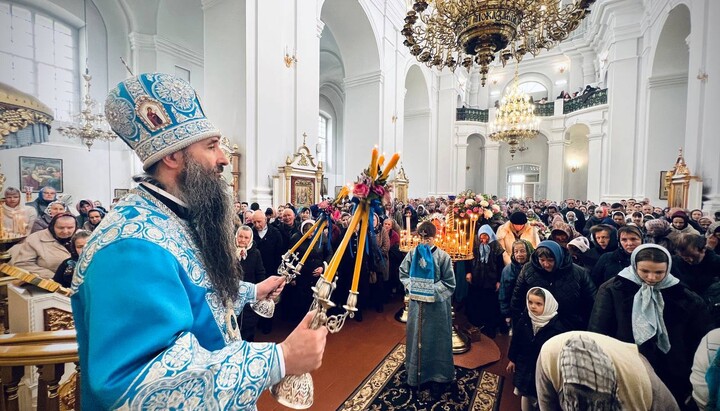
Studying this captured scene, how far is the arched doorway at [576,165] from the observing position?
20.4 meters

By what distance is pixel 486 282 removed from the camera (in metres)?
4.45

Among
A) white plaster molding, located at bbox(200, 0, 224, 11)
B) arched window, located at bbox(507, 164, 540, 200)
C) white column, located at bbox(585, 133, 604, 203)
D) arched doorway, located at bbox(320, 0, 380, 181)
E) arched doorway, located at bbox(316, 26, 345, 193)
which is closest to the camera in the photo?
white plaster molding, located at bbox(200, 0, 224, 11)

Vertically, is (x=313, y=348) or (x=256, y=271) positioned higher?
(x=313, y=348)

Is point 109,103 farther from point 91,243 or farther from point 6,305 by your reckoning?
point 6,305

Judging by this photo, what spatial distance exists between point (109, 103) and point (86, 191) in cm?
1231

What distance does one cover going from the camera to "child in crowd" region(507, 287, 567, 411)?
8.14 feet

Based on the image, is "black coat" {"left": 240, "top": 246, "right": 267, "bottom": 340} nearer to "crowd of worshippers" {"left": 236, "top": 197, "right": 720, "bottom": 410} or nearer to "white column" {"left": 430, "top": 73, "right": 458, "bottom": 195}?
"crowd of worshippers" {"left": 236, "top": 197, "right": 720, "bottom": 410}

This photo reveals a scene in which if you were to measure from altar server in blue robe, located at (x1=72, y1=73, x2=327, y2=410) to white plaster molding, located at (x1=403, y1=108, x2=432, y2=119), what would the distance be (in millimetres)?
18385

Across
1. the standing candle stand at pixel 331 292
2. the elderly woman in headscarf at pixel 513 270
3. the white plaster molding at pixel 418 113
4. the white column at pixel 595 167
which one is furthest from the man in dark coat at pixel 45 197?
the white column at pixel 595 167

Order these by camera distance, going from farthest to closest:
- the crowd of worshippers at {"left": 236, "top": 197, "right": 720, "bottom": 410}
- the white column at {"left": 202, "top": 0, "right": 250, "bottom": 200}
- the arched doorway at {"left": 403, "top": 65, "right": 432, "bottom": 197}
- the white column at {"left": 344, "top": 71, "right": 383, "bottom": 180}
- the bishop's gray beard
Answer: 1. the arched doorway at {"left": 403, "top": 65, "right": 432, "bottom": 197}
2. the white column at {"left": 344, "top": 71, "right": 383, "bottom": 180}
3. the white column at {"left": 202, "top": 0, "right": 250, "bottom": 200}
4. the crowd of worshippers at {"left": 236, "top": 197, "right": 720, "bottom": 410}
5. the bishop's gray beard

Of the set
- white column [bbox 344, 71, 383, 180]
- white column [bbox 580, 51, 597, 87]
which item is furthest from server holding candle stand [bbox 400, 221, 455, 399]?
white column [bbox 580, 51, 597, 87]

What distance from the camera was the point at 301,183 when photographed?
8477 mm

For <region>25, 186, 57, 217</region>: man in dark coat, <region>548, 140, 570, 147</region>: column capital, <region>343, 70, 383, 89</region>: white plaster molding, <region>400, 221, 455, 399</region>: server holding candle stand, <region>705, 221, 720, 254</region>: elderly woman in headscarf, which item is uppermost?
<region>343, 70, 383, 89</region>: white plaster molding

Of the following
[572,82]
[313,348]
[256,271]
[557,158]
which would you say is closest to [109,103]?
[313,348]
